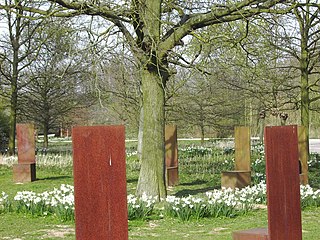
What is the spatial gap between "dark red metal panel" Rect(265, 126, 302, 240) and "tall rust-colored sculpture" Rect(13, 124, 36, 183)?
12.2 metres

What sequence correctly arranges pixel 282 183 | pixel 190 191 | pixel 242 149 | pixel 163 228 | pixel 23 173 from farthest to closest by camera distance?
pixel 23 173 < pixel 242 149 < pixel 190 191 < pixel 163 228 < pixel 282 183

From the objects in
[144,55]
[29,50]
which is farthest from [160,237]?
[29,50]

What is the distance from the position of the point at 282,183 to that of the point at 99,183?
208 cm

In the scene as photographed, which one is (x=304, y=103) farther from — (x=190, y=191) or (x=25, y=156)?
(x=25, y=156)

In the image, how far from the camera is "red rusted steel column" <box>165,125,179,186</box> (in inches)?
599

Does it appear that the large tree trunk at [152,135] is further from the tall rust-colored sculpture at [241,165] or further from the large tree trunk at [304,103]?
the large tree trunk at [304,103]

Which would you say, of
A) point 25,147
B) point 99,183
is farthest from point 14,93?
point 99,183

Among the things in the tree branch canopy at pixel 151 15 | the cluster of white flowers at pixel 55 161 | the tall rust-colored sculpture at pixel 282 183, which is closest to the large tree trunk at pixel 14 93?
the cluster of white flowers at pixel 55 161

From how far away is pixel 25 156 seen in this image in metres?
16.6

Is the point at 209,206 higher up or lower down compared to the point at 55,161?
lower down

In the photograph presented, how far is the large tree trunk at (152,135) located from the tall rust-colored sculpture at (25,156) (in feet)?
19.3

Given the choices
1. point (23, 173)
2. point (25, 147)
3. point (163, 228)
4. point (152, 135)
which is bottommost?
point (163, 228)

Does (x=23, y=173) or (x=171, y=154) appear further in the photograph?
(x=23, y=173)

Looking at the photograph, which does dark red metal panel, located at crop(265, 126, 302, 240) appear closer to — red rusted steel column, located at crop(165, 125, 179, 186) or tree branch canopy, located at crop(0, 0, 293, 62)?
tree branch canopy, located at crop(0, 0, 293, 62)
